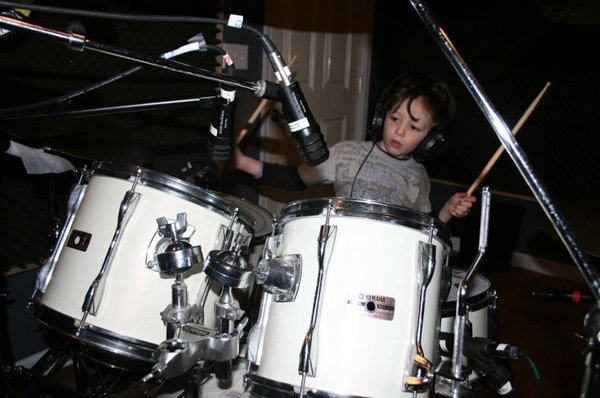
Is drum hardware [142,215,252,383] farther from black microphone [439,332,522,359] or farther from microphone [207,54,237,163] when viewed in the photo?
black microphone [439,332,522,359]

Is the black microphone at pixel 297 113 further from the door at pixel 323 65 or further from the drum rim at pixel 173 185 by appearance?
the door at pixel 323 65

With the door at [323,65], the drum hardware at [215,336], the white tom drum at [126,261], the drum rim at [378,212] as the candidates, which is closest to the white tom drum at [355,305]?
the drum rim at [378,212]

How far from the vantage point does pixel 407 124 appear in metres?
1.56

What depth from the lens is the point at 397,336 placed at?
36.1 inches

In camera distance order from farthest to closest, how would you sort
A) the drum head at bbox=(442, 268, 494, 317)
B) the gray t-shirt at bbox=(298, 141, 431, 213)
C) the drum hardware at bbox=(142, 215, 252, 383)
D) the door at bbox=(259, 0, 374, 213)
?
the door at bbox=(259, 0, 374, 213) < the gray t-shirt at bbox=(298, 141, 431, 213) < the drum head at bbox=(442, 268, 494, 317) < the drum hardware at bbox=(142, 215, 252, 383)

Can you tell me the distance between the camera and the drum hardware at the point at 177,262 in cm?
84

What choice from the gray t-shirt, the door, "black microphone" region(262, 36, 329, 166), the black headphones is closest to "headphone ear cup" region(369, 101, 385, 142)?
the black headphones

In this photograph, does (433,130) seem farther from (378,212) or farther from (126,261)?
(126,261)

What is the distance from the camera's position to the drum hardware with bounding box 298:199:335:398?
0.90m

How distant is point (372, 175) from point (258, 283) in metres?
0.79

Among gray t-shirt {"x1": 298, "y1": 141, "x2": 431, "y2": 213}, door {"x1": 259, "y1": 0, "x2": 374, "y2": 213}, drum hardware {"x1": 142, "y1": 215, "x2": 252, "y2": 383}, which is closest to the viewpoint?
drum hardware {"x1": 142, "y1": 215, "x2": 252, "y2": 383}

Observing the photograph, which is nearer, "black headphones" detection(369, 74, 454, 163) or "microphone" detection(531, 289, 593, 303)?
"microphone" detection(531, 289, 593, 303)

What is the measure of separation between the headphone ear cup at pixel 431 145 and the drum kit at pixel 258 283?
535 millimetres

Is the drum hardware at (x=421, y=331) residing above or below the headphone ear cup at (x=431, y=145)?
below
